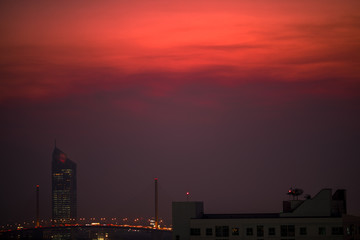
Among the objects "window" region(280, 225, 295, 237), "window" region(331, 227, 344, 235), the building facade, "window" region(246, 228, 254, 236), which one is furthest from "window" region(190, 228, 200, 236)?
"window" region(331, 227, 344, 235)

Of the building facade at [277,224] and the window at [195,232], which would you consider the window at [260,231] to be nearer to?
the building facade at [277,224]

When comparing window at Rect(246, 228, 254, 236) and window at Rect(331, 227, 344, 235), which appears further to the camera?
window at Rect(246, 228, 254, 236)

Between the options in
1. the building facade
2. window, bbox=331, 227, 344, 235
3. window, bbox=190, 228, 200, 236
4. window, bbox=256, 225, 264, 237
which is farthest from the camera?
window, bbox=190, 228, 200, 236

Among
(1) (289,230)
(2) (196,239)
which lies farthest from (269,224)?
(2) (196,239)

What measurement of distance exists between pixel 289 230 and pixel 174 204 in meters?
14.4

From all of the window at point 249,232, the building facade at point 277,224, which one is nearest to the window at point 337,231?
the building facade at point 277,224

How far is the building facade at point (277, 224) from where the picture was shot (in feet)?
286

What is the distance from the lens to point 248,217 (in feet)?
299

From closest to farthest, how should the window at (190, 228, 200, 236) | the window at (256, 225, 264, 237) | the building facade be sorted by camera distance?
1. the building facade
2. the window at (256, 225, 264, 237)
3. the window at (190, 228, 200, 236)

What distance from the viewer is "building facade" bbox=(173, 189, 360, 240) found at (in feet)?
286

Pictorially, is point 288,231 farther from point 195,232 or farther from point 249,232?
point 195,232

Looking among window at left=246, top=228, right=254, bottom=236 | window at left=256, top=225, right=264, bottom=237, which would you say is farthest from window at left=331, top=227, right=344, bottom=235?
window at left=246, top=228, right=254, bottom=236

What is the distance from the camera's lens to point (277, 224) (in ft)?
287

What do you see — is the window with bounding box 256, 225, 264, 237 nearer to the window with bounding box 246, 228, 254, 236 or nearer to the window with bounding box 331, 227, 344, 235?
the window with bounding box 246, 228, 254, 236
